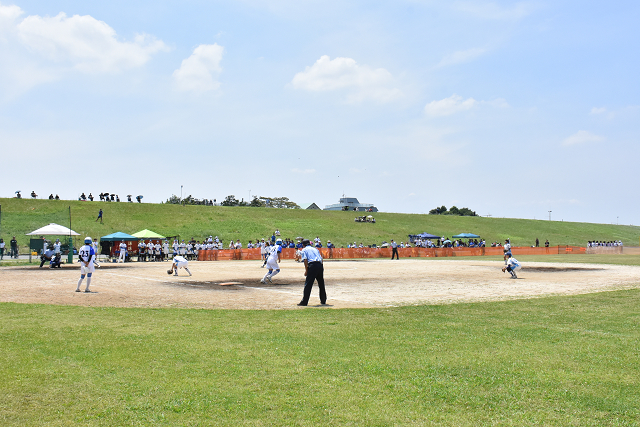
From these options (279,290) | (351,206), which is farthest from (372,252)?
(351,206)

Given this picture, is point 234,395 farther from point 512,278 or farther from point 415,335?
point 512,278

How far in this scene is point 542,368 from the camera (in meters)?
6.89

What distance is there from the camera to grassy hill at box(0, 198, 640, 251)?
65.9 metres

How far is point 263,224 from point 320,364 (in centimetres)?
7189

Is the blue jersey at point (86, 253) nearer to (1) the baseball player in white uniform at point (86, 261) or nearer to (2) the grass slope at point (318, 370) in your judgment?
(1) the baseball player in white uniform at point (86, 261)

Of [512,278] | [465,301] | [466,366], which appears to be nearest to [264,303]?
[465,301]

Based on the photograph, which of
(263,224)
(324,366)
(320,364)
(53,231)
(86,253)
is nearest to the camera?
(324,366)

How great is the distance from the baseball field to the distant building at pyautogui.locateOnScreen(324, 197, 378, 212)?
3642 inches

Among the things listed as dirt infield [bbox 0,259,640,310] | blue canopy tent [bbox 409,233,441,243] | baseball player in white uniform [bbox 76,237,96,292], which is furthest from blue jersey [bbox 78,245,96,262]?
blue canopy tent [bbox 409,233,441,243]

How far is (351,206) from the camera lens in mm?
107125

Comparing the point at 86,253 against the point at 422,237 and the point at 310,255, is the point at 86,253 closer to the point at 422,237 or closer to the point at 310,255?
the point at 310,255

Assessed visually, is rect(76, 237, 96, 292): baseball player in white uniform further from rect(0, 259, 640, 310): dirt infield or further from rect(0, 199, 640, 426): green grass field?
rect(0, 199, 640, 426): green grass field

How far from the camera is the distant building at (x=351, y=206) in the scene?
106 meters

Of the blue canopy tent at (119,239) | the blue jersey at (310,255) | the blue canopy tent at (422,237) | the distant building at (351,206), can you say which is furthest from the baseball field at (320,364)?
the distant building at (351,206)
